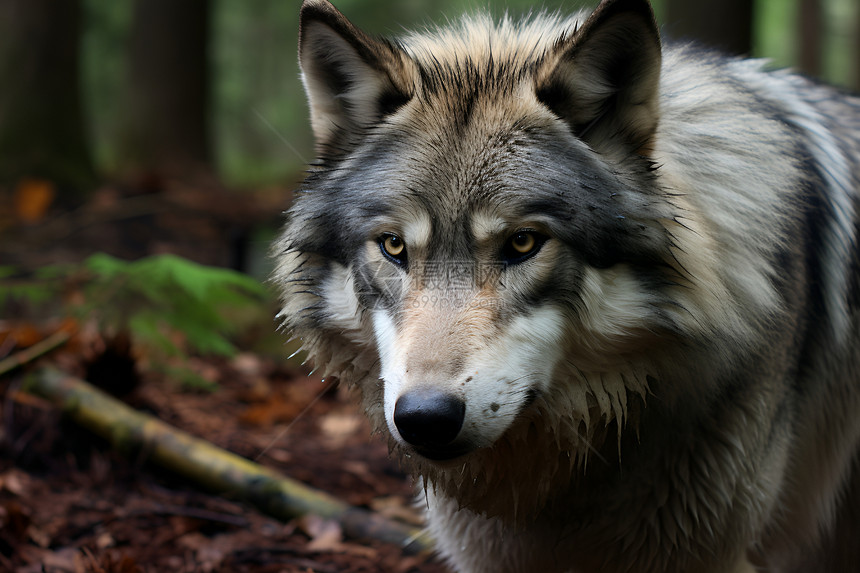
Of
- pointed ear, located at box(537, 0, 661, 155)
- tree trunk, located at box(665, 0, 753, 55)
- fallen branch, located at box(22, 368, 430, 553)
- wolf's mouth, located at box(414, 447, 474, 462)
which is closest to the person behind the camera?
wolf's mouth, located at box(414, 447, 474, 462)

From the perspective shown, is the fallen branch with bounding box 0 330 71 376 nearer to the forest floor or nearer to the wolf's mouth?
the forest floor

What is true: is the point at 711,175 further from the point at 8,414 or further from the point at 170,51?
→ the point at 170,51

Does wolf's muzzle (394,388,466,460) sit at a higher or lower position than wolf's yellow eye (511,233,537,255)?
lower

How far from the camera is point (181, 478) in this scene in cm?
372

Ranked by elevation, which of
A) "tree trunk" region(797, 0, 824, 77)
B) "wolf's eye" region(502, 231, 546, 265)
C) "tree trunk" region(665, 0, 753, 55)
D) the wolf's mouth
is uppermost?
"wolf's eye" region(502, 231, 546, 265)

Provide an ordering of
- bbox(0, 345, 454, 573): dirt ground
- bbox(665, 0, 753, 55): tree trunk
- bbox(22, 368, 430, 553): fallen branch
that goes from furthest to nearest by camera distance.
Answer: bbox(665, 0, 753, 55): tree trunk < bbox(22, 368, 430, 553): fallen branch < bbox(0, 345, 454, 573): dirt ground

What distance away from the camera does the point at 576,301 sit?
2.16 metres

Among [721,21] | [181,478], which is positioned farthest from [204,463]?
[721,21]

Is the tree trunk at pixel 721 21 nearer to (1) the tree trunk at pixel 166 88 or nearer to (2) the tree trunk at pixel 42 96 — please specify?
(2) the tree trunk at pixel 42 96

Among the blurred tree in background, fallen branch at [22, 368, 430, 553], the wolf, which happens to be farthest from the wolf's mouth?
fallen branch at [22, 368, 430, 553]

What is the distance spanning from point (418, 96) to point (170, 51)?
384 inches

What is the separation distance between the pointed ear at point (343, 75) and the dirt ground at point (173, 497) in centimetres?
95

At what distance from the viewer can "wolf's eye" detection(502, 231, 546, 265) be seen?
2.14 meters

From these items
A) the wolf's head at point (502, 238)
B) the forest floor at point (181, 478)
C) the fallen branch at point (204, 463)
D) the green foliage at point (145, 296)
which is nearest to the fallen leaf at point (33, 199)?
the forest floor at point (181, 478)
